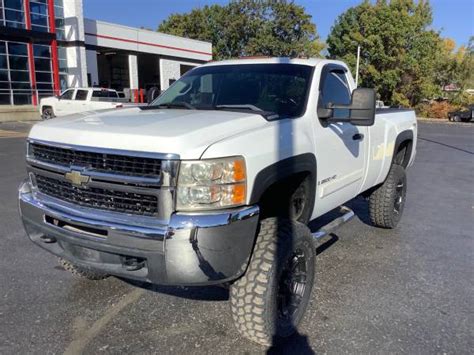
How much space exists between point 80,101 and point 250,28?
3098 centimetres

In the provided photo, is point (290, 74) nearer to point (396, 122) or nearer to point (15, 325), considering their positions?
point (396, 122)

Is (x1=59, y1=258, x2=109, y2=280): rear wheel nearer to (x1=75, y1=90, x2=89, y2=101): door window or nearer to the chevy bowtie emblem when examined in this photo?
the chevy bowtie emblem

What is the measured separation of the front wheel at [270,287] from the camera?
2.87 meters

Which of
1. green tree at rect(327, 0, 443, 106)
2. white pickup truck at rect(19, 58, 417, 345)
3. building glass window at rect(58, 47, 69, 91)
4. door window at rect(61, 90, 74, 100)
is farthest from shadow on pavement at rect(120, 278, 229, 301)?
green tree at rect(327, 0, 443, 106)

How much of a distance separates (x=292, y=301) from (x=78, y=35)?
25671 millimetres

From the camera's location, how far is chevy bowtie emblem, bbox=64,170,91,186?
2.80 metres

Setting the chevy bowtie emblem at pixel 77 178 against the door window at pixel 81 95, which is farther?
the door window at pixel 81 95

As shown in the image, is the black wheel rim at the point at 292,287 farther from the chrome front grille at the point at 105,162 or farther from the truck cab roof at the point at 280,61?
the truck cab roof at the point at 280,61

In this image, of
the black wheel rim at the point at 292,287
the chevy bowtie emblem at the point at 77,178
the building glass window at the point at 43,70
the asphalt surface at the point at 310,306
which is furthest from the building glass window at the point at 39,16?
the black wheel rim at the point at 292,287

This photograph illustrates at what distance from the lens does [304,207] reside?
357 cm

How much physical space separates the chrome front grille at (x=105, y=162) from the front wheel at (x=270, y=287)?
87cm

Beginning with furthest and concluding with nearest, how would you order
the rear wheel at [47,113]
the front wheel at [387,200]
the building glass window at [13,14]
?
the building glass window at [13,14] < the rear wheel at [47,113] < the front wheel at [387,200]

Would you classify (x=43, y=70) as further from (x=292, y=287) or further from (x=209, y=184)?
(x=209, y=184)

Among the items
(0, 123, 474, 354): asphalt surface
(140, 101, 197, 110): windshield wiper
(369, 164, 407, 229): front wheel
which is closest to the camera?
(0, 123, 474, 354): asphalt surface
